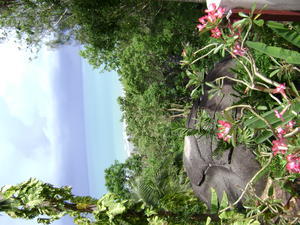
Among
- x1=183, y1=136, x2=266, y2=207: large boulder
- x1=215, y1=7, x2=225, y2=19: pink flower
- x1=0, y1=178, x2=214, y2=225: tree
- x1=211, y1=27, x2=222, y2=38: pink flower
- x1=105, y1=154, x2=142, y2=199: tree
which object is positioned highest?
x1=105, y1=154, x2=142, y2=199: tree

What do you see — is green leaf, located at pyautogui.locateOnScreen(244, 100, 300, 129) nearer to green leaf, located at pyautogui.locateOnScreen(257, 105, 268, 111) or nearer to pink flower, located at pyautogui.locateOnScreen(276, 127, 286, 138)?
pink flower, located at pyautogui.locateOnScreen(276, 127, 286, 138)

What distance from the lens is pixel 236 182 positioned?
6.11m

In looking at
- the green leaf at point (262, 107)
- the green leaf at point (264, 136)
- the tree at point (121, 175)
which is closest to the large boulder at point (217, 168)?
the green leaf at point (262, 107)

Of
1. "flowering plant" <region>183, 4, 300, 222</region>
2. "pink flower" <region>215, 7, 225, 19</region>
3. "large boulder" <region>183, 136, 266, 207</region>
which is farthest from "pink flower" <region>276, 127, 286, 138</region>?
"large boulder" <region>183, 136, 266, 207</region>

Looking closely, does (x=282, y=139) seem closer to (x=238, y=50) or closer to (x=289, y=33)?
(x=238, y=50)

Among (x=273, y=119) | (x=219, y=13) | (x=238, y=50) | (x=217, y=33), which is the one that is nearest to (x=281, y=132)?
(x=273, y=119)

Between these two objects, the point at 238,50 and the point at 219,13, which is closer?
the point at 219,13

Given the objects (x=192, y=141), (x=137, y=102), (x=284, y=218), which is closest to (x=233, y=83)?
(x=192, y=141)

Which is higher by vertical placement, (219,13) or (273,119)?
(219,13)

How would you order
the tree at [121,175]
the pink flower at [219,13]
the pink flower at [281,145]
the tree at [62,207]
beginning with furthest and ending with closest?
1. the tree at [121,175]
2. the pink flower at [219,13]
3. the pink flower at [281,145]
4. the tree at [62,207]

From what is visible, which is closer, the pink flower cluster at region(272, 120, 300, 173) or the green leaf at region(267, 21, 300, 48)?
the pink flower cluster at region(272, 120, 300, 173)

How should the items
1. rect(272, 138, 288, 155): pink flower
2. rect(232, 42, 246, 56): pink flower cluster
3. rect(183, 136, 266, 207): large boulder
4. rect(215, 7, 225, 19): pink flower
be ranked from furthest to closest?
rect(183, 136, 266, 207): large boulder
rect(232, 42, 246, 56): pink flower cluster
rect(215, 7, 225, 19): pink flower
rect(272, 138, 288, 155): pink flower

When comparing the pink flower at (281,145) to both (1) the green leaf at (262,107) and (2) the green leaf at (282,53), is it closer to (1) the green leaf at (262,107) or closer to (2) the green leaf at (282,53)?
(2) the green leaf at (282,53)

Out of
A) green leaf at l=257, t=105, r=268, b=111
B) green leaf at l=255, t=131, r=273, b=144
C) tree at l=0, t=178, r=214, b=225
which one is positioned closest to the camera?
tree at l=0, t=178, r=214, b=225
